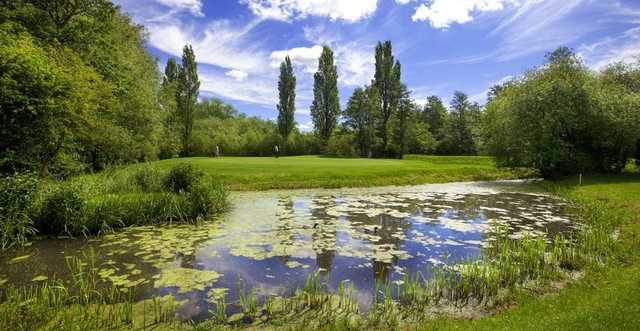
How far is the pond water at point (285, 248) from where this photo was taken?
7082 millimetres

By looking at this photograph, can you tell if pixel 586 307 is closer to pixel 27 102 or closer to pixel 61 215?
pixel 61 215

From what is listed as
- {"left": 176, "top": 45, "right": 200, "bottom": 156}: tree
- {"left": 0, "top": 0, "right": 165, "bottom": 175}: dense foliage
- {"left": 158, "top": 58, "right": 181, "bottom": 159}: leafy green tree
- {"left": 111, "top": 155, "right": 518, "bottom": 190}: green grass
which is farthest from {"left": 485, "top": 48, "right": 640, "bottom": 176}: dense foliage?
{"left": 176, "top": 45, "right": 200, "bottom": 156}: tree

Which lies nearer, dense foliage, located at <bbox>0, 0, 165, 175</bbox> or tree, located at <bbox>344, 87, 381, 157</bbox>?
dense foliage, located at <bbox>0, 0, 165, 175</bbox>

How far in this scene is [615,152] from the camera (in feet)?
77.8

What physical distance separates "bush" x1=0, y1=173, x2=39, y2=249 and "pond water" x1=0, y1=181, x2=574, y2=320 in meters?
0.62

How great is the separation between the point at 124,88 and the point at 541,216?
81.0 feet

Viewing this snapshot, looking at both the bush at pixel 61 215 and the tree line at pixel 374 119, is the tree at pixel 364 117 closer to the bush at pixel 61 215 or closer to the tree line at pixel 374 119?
the tree line at pixel 374 119

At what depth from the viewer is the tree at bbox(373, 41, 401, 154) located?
5212cm

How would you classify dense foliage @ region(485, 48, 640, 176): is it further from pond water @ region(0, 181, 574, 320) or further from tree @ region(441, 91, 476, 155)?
tree @ region(441, 91, 476, 155)

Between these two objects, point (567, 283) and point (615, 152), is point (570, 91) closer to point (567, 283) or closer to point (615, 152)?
point (615, 152)

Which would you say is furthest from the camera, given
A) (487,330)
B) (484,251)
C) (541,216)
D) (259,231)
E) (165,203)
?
(541,216)

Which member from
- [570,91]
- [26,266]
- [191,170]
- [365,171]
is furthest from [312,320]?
[570,91]

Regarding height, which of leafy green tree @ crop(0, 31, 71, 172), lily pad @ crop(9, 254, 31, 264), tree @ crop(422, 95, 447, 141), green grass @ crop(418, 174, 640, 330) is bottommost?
lily pad @ crop(9, 254, 31, 264)

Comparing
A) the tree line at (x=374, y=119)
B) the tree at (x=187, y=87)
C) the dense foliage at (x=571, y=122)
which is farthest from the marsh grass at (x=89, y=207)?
the tree line at (x=374, y=119)
